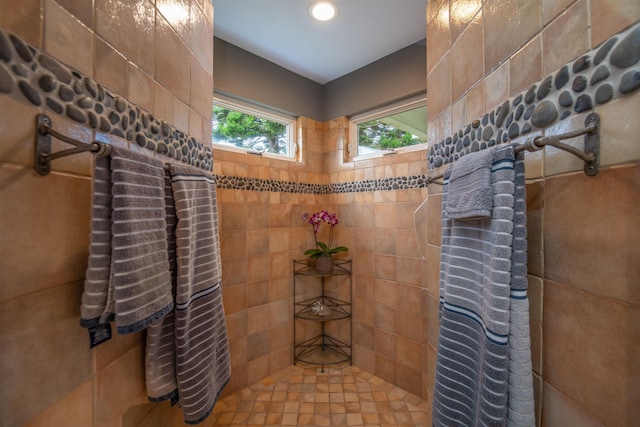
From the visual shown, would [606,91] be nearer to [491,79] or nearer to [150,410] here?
[491,79]

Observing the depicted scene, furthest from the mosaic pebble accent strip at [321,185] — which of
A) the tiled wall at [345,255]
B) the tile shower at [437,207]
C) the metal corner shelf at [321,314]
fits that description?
the tile shower at [437,207]

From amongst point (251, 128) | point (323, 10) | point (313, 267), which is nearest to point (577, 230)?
point (323, 10)

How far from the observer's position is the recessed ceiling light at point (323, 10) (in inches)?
58.7

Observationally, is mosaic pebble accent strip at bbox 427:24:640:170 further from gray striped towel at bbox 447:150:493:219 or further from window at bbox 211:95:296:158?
window at bbox 211:95:296:158

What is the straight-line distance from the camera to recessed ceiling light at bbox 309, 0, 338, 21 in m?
1.49

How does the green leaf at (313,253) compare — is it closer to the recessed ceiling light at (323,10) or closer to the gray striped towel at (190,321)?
the gray striped towel at (190,321)

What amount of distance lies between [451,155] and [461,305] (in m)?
0.52

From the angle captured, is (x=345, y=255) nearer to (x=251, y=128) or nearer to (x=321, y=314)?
(x=321, y=314)

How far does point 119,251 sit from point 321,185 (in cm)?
189

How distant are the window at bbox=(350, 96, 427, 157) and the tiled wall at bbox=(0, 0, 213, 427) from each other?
1.67m

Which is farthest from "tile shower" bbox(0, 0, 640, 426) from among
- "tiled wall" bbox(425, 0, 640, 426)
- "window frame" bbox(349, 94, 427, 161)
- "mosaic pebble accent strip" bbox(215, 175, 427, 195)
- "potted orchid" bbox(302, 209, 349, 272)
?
"potted orchid" bbox(302, 209, 349, 272)

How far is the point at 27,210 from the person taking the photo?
464 millimetres

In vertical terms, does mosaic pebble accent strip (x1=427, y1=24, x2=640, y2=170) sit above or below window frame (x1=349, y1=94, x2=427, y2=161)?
below

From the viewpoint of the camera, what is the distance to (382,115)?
7.00 ft
